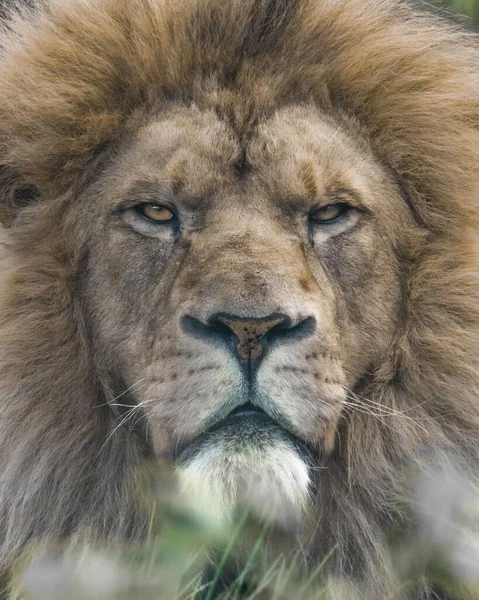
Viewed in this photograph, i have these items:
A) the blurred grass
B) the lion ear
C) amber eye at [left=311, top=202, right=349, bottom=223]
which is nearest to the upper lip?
amber eye at [left=311, top=202, right=349, bottom=223]

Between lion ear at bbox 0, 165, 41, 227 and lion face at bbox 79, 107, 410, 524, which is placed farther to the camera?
lion ear at bbox 0, 165, 41, 227

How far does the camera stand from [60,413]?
3.12m

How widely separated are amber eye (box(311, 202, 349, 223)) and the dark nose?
0.50 meters

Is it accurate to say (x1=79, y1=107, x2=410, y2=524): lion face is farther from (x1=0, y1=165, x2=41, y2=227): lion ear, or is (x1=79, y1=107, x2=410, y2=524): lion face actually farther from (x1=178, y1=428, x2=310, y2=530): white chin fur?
(x1=0, y1=165, x2=41, y2=227): lion ear

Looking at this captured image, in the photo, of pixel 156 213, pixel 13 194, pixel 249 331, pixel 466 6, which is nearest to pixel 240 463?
pixel 249 331

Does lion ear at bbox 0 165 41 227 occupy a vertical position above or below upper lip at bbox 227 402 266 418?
above

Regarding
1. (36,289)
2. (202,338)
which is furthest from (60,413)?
(202,338)

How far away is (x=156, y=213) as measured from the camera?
3123 mm

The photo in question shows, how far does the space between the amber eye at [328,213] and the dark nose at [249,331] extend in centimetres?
50

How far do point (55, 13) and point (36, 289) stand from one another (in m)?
1.00

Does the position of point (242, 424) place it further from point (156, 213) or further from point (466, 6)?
point (466, 6)

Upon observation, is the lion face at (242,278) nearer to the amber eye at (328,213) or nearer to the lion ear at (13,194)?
the amber eye at (328,213)

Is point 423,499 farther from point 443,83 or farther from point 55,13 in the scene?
point 55,13

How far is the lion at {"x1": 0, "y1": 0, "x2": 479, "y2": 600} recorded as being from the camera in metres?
2.97
